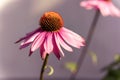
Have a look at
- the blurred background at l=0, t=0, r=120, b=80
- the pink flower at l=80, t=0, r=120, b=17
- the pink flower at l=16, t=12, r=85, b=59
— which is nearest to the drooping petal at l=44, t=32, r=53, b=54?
the pink flower at l=16, t=12, r=85, b=59

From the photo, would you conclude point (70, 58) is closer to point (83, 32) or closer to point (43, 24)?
point (83, 32)

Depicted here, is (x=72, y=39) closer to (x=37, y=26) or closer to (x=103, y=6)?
(x=103, y=6)

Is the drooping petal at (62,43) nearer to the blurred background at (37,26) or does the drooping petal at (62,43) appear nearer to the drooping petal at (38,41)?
the drooping petal at (38,41)

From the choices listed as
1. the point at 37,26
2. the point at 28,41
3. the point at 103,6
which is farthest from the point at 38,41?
the point at 37,26

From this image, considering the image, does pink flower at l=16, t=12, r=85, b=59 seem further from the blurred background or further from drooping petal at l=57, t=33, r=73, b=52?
the blurred background

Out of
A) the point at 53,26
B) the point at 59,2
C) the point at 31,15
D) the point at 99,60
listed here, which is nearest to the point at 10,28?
the point at 31,15

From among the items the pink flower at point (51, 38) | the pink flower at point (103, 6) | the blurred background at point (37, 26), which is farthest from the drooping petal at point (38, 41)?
the blurred background at point (37, 26)
